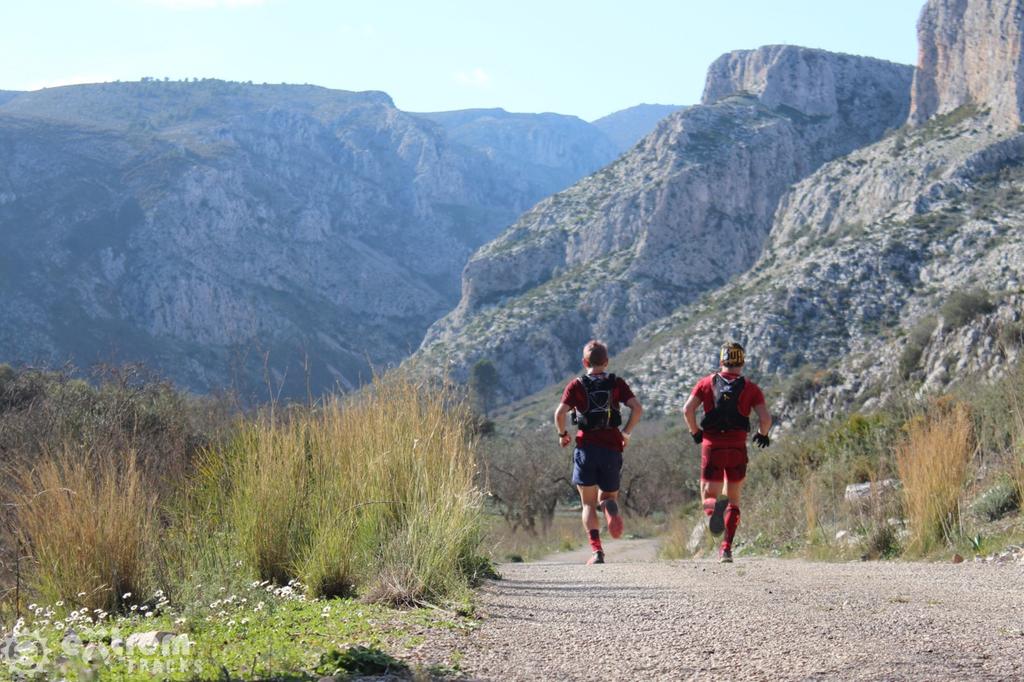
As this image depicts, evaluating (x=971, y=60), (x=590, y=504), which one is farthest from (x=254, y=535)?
(x=971, y=60)

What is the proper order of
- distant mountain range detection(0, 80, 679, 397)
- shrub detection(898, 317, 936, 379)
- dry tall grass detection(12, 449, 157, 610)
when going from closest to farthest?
dry tall grass detection(12, 449, 157, 610), shrub detection(898, 317, 936, 379), distant mountain range detection(0, 80, 679, 397)

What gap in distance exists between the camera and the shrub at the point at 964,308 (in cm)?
3628

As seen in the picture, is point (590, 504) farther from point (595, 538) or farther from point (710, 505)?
point (710, 505)

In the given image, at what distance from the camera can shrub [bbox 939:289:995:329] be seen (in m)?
36.3

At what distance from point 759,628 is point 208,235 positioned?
→ 377ft

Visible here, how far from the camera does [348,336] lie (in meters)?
123

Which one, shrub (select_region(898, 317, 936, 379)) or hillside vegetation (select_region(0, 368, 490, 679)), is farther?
shrub (select_region(898, 317, 936, 379))

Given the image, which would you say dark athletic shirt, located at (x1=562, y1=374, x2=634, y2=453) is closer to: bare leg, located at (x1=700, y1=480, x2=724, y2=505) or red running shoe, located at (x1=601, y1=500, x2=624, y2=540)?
red running shoe, located at (x1=601, y1=500, x2=624, y2=540)

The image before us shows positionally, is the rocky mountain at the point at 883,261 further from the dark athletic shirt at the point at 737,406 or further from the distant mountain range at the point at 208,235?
the dark athletic shirt at the point at 737,406

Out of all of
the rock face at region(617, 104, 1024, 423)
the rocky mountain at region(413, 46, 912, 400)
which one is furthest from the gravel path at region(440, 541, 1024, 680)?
the rocky mountain at region(413, 46, 912, 400)

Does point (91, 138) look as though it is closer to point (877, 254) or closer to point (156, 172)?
point (156, 172)

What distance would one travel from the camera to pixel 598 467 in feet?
30.8

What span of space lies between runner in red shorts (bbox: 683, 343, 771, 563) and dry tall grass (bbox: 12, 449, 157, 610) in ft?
15.2

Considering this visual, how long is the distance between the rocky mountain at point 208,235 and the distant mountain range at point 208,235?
233 millimetres
